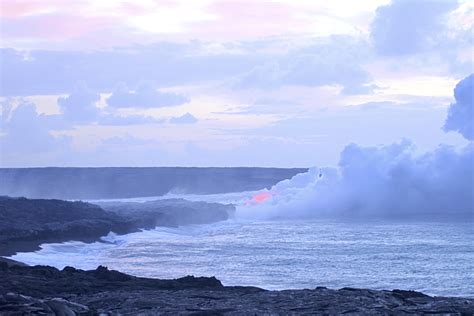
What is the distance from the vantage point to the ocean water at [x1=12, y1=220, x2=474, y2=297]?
38.8m

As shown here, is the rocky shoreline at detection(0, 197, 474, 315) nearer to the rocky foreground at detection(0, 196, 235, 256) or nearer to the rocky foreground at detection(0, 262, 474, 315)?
the rocky foreground at detection(0, 262, 474, 315)

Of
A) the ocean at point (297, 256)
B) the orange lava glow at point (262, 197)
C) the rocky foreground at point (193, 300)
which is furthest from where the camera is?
the orange lava glow at point (262, 197)

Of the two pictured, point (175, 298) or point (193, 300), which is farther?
point (175, 298)

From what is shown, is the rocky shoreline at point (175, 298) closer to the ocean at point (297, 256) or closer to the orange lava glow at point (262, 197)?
the ocean at point (297, 256)

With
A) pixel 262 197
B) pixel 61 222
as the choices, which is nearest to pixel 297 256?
pixel 61 222

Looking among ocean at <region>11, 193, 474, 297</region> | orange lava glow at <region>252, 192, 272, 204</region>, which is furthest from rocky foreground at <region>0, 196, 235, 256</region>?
orange lava glow at <region>252, 192, 272, 204</region>

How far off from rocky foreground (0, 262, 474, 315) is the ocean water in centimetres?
990

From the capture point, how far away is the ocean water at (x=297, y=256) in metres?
38.8

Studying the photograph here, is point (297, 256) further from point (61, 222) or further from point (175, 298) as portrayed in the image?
point (175, 298)

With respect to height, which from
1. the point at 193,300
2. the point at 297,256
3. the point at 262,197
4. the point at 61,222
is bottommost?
the point at 193,300

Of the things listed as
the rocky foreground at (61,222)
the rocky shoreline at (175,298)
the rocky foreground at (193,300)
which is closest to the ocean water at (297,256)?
the rocky foreground at (61,222)

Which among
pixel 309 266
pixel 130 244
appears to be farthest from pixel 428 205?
pixel 309 266

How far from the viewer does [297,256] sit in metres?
50.4

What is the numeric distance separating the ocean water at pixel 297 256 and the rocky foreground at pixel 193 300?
9.90 meters
